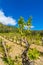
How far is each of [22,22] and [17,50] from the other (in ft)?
44.0

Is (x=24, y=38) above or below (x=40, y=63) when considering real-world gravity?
above

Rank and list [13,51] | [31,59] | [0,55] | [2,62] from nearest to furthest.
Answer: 1. [31,59]
2. [2,62]
3. [0,55]
4. [13,51]

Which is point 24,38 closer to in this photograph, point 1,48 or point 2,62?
point 2,62

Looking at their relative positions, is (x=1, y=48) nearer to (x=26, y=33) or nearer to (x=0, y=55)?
(x=0, y=55)

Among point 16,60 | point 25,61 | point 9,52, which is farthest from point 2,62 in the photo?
point 25,61

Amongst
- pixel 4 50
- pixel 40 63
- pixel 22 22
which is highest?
pixel 22 22

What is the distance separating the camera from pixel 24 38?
74.0 feet

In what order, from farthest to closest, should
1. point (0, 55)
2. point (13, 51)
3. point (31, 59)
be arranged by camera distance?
1. point (13, 51)
2. point (0, 55)
3. point (31, 59)

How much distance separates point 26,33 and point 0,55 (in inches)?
382

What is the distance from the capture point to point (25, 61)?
22562 millimetres

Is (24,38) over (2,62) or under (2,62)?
over

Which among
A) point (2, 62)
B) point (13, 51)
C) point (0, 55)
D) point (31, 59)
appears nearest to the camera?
point (31, 59)

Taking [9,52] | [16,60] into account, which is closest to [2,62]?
[16,60]

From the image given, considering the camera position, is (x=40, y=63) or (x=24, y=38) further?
(x=40, y=63)
